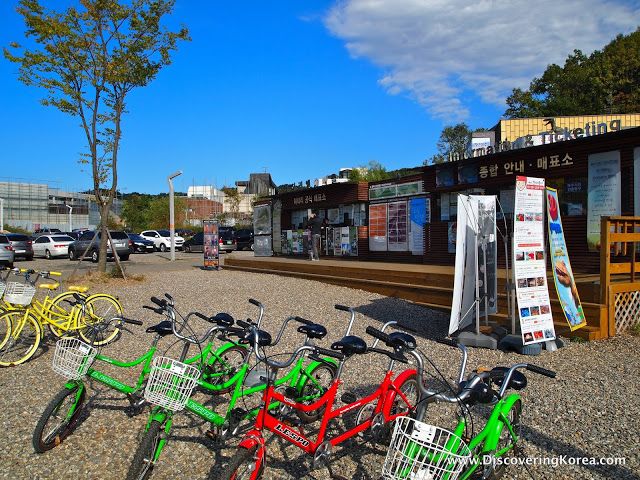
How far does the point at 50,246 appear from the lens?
28922mm

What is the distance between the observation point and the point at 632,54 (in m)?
33.4

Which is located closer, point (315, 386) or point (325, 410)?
point (325, 410)

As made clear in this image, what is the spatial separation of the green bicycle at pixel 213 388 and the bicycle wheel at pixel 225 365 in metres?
0.15

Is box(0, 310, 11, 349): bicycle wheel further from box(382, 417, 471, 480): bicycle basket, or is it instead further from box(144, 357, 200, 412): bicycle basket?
box(382, 417, 471, 480): bicycle basket

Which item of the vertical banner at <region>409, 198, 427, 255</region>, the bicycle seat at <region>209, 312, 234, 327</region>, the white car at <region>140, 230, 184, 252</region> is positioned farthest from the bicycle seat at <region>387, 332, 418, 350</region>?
the white car at <region>140, 230, 184, 252</region>

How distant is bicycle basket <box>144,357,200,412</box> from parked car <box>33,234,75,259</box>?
94.2ft

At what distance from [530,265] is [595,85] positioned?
3274 cm

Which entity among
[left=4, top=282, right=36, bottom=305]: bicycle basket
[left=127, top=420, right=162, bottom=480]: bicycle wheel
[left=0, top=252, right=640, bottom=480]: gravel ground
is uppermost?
[left=4, top=282, right=36, bottom=305]: bicycle basket

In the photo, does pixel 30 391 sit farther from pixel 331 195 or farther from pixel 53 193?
pixel 53 193

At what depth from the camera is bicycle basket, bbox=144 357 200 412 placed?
3373 millimetres

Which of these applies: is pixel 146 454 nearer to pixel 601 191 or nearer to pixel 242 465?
pixel 242 465

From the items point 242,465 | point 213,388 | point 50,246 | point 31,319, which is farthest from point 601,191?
point 50,246

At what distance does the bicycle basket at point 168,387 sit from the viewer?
3373mm

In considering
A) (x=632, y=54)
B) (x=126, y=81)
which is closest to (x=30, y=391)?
(x=126, y=81)
